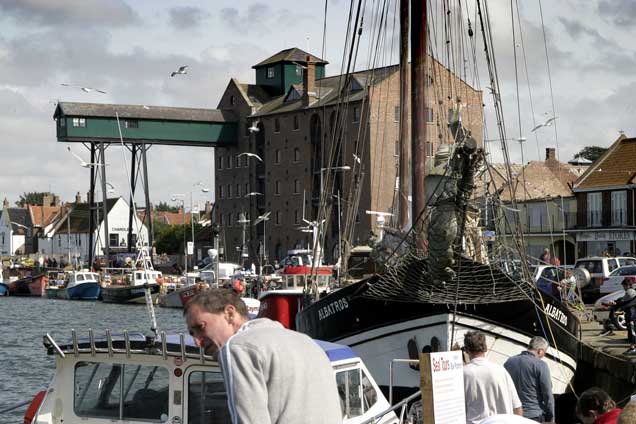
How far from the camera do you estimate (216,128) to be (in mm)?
117875

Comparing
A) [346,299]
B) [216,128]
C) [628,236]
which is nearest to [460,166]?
[346,299]

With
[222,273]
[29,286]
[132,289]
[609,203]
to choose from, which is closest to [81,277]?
[29,286]

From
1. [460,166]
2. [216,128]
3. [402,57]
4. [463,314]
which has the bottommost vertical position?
[463,314]

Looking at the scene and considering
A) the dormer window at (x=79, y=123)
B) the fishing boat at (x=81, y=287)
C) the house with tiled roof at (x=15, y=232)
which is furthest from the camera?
the house with tiled roof at (x=15, y=232)

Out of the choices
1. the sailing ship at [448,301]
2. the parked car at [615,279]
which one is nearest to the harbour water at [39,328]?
the sailing ship at [448,301]

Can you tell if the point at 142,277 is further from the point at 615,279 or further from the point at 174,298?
the point at 615,279

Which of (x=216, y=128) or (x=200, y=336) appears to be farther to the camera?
(x=216, y=128)

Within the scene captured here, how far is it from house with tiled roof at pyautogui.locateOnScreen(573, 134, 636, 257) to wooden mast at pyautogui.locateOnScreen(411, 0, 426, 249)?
168ft

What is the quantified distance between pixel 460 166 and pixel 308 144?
9510 cm

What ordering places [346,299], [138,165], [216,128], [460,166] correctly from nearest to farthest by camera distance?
[460,166] < [346,299] < [138,165] < [216,128]

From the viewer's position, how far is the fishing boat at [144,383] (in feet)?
35.5

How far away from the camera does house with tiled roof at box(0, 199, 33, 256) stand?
585ft

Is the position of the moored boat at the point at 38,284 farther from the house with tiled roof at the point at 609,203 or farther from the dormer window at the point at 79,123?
the house with tiled roof at the point at 609,203

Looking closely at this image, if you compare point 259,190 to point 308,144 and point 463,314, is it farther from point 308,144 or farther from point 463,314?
point 463,314
